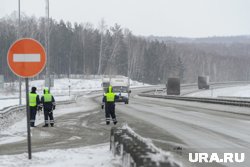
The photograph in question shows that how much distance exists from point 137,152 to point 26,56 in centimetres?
375

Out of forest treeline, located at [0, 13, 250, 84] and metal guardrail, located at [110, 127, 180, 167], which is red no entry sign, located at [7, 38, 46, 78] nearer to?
metal guardrail, located at [110, 127, 180, 167]

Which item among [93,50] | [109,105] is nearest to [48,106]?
[109,105]

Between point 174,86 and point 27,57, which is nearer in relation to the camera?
point 27,57

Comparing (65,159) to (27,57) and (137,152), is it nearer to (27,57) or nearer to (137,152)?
(27,57)

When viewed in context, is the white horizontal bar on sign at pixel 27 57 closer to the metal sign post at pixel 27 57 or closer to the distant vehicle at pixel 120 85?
the metal sign post at pixel 27 57

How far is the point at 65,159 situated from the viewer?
9266mm

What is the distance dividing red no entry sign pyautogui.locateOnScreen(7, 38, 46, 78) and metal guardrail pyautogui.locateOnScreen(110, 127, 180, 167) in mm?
2299

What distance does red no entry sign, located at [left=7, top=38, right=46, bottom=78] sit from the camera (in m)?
8.99

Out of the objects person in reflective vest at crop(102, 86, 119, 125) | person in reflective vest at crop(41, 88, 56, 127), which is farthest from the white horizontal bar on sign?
person in reflective vest at crop(102, 86, 119, 125)

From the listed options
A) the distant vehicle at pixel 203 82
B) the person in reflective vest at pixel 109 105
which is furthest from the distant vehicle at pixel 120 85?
the distant vehicle at pixel 203 82

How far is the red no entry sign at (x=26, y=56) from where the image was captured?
29.5ft

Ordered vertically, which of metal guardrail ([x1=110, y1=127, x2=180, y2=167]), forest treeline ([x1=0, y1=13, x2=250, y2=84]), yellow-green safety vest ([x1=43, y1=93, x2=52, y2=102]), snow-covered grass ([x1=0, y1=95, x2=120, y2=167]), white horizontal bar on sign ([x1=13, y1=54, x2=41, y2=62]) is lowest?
snow-covered grass ([x1=0, y1=95, x2=120, y2=167])

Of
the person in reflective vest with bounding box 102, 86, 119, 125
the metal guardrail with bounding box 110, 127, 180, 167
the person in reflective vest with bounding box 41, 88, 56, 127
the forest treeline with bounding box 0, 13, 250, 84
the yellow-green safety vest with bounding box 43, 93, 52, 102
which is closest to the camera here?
the metal guardrail with bounding box 110, 127, 180, 167

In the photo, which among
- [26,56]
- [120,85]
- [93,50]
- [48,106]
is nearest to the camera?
[26,56]
